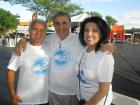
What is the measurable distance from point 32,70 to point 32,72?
24 mm

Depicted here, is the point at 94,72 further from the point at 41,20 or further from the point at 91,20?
the point at 41,20

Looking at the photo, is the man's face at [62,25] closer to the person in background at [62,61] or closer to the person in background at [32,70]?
the person in background at [62,61]

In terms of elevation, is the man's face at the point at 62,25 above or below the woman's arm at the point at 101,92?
above

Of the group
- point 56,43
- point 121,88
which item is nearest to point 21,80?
point 56,43

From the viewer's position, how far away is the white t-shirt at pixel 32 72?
4.31m

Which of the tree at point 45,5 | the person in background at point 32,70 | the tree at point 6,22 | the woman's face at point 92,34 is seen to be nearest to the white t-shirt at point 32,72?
the person in background at point 32,70

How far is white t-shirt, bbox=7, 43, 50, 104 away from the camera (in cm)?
431

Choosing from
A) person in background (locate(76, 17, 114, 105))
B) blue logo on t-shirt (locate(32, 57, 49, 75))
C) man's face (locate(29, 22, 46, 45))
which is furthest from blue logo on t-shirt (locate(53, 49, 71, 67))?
person in background (locate(76, 17, 114, 105))

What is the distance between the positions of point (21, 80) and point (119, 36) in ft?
189

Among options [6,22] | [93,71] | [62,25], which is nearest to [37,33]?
[62,25]

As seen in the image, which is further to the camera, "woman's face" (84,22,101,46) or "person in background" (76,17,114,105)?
"woman's face" (84,22,101,46)

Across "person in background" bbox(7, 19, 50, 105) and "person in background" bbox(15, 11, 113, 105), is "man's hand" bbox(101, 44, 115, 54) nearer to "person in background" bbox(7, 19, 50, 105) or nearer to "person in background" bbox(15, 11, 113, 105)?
"person in background" bbox(15, 11, 113, 105)

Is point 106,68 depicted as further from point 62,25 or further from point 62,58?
point 62,25

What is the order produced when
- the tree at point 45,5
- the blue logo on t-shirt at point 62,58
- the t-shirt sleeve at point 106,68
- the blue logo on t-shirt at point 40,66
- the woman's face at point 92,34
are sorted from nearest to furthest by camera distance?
1. the t-shirt sleeve at point 106,68
2. the woman's face at point 92,34
3. the blue logo on t-shirt at point 40,66
4. the blue logo on t-shirt at point 62,58
5. the tree at point 45,5
